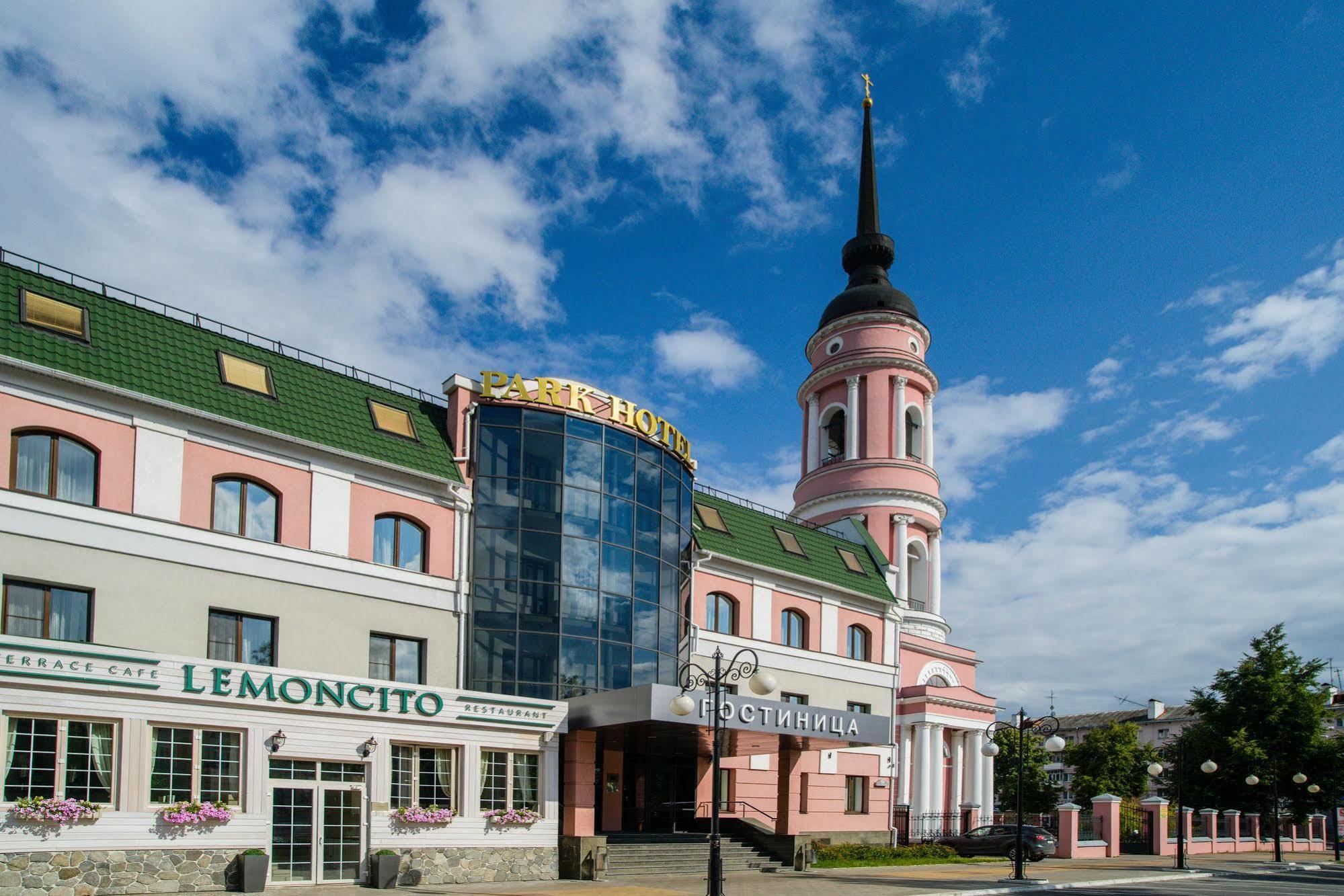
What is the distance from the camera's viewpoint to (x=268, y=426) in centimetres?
2358

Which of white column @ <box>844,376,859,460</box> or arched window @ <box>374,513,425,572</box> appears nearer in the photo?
arched window @ <box>374,513,425,572</box>

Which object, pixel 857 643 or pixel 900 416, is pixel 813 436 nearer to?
pixel 900 416

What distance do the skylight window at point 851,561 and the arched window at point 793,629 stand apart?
400 centimetres

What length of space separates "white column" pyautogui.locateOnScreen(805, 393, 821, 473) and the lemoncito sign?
22.2m

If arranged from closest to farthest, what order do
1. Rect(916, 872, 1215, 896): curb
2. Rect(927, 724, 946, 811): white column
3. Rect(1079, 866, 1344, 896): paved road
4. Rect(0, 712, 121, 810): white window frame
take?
1. Rect(0, 712, 121, 810): white window frame
2. Rect(916, 872, 1215, 896): curb
3. Rect(1079, 866, 1344, 896): paved road
4. Rect(927, 724, 946, 811): white column

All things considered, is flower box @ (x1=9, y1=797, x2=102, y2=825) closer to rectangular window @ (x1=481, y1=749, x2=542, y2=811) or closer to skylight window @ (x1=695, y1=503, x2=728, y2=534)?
rectangular window @ (x1=481, y1=749, x2=542, y2=811)

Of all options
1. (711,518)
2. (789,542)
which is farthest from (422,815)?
(789,542)

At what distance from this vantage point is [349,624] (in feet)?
79.1

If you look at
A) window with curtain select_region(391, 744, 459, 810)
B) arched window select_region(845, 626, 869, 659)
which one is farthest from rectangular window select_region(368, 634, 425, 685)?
arched window select_region(845, 626, 869, 659)

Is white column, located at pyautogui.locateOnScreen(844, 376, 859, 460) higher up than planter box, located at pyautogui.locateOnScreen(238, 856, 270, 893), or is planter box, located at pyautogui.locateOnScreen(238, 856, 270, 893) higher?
white column, located at pyautogui.locateOnScreen(844, 376, 859, 460)

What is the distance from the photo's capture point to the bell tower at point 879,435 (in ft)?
153

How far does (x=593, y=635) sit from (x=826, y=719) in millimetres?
6401

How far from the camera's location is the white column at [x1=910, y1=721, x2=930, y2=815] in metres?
40.0

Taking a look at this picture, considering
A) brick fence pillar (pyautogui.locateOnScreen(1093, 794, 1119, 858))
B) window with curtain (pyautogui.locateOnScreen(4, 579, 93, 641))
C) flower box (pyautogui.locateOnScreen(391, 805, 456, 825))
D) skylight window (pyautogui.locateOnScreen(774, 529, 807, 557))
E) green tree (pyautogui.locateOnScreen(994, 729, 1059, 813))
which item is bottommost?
green tree (pyautogui.locateOnScreen(994, 729, 1059, 813))
